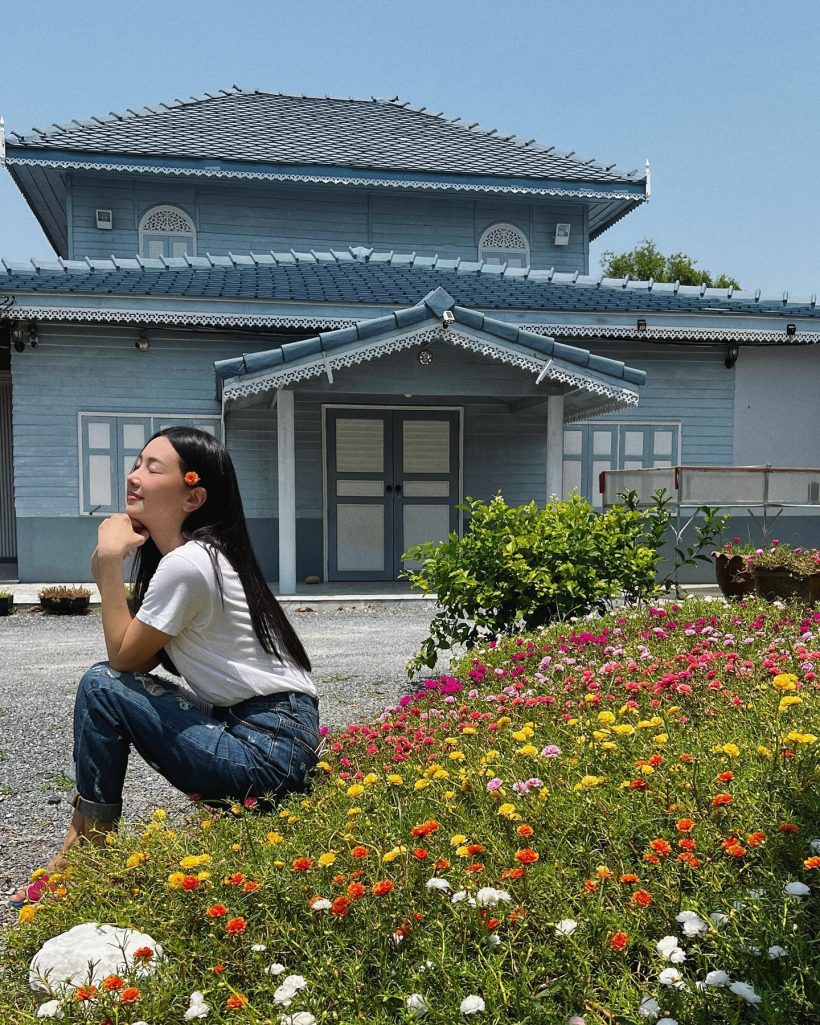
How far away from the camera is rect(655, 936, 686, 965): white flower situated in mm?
1771

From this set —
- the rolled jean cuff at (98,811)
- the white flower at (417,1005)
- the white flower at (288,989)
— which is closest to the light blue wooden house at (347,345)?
the rolled jean cuff at (98,811)

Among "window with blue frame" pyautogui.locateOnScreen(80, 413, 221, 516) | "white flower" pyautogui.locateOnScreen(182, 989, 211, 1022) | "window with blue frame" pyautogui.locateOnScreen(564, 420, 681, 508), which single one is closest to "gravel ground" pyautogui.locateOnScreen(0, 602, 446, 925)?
"white flower" pyautogui.locateOnScreen(182, 989, 211, 1022)

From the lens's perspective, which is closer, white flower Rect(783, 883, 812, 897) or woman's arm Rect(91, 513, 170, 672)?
white flower Rect(783, 883, 812, 897)

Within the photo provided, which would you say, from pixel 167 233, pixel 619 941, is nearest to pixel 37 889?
pixel 619 941

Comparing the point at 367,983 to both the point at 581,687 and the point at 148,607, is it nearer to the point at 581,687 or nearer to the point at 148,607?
the point at 148,607

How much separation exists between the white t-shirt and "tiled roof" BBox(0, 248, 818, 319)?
10409 mm

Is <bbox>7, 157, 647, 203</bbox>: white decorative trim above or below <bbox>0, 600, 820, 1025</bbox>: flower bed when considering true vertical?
above

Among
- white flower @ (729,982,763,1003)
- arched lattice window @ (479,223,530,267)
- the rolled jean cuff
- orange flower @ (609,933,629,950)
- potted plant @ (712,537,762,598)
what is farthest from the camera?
arched lattice window @ (479,223,530,267)

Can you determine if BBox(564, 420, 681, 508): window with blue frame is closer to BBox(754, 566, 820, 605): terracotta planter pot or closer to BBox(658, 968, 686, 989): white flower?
BBox(754, 566, 820, 605): terracotta planter pot

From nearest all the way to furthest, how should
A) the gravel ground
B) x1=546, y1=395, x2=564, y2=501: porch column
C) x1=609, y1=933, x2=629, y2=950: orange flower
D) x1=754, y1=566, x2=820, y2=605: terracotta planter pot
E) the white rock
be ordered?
x1=609, y1=933, x2=629, y2=950: orange flower, the white rock, the gravel ground, x1=754, y1=566, x2=820, y2=605: terracotta planter pot, x1=546, y1=395, x2=564, y2=501: porch column

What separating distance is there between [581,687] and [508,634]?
1.74 m

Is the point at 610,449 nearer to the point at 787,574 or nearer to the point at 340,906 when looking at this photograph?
the point at 787,574

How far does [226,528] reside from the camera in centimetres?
302

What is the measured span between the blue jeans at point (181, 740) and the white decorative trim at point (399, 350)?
331 inches
